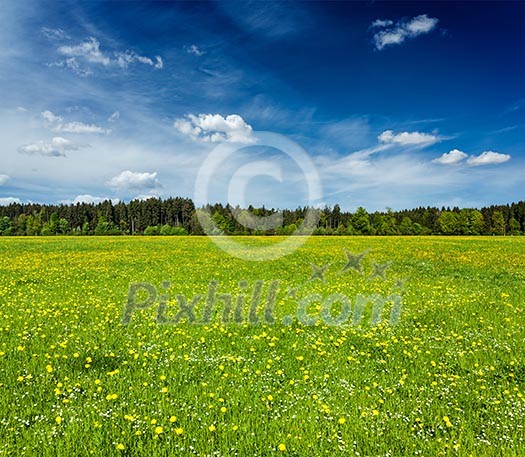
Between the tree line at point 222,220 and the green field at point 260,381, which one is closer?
the green field at point 260,381

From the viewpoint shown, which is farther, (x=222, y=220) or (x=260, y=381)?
(x=222, y=220)

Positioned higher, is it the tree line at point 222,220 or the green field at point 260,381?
the tree line at point 222,220

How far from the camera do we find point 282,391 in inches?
227

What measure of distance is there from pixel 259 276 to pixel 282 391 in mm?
12779

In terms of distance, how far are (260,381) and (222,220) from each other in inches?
4669

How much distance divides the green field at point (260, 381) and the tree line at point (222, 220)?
91050 millimetres

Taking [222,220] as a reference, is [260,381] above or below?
below

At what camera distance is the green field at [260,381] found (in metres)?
4.48

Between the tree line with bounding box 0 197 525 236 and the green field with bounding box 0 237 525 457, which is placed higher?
the tree line with bounding box 0 197 525 236

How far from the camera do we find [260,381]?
20.0 ft

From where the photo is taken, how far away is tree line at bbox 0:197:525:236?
11769 centimetres

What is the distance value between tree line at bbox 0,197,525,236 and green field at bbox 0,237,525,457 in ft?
299

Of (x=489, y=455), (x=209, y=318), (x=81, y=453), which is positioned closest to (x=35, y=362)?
(x=81, y=453)

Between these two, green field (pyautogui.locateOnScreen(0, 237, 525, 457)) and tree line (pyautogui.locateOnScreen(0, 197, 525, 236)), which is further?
tree line (pyautogui.locateOnScreen(0, 197, 525, 236))
